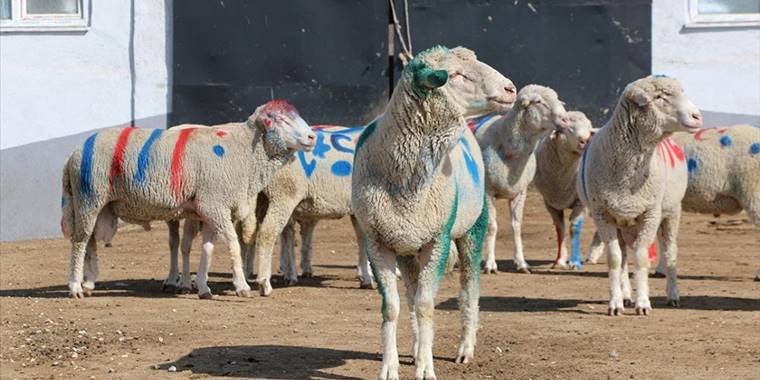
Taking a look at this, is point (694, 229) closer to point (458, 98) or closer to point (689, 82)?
point (689, 82)

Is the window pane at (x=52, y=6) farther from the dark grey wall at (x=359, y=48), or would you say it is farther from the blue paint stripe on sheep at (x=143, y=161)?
the blue paint stripe on sheep at (x=143, y=161)

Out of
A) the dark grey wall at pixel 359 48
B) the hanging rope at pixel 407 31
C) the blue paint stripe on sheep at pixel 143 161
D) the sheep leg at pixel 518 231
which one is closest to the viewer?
the blue paint stripe on sheep at pixel 143 161

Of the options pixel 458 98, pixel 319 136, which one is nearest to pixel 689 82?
pixel 319 136

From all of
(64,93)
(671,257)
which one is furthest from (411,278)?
(64,93)

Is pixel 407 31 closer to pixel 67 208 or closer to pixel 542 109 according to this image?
pixel 542 109

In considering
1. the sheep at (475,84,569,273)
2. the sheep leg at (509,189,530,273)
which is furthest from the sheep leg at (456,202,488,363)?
the sheep leg at (509,189,530,273)

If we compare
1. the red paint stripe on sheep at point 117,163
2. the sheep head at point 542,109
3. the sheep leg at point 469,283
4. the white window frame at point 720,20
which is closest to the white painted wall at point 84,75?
the red paint stripe on sheep at point 117,163

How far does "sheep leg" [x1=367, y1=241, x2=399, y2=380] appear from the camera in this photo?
31.0ft

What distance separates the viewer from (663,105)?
12.2m

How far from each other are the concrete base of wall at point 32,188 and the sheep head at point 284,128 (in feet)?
16.0

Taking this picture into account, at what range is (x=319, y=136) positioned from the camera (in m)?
14.6

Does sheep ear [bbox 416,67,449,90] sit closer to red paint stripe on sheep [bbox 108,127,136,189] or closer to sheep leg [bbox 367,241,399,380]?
sheep leg [bbox 367,241,399,380]

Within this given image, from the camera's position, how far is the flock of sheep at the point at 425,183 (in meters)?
9.45

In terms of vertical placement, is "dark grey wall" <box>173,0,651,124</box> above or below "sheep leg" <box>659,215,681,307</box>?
above
